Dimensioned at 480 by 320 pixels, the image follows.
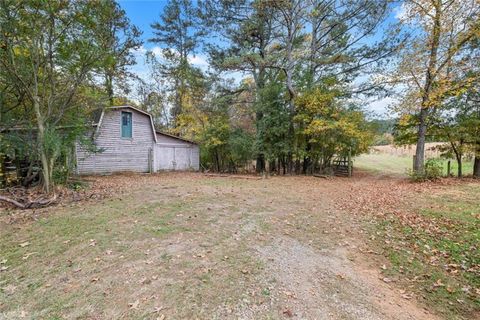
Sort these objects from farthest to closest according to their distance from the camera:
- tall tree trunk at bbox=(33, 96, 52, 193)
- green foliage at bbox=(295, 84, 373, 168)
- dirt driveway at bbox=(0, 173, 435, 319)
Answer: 1. green foliage at bbox=(295, 84, 373, 168)
2. tall tree trunk at bbox=(33, 96, 52, 193)
3. dirt driveway at bbox=(0, 173, 435, 319)

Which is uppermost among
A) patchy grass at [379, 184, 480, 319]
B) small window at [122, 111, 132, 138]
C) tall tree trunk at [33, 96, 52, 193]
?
small window at [122, 111, 132, 138]

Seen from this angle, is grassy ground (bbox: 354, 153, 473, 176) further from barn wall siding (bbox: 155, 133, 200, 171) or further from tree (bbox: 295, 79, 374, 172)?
barn wall siding (bbox: 155, 133, 200, 171)

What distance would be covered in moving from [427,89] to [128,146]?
49.9 ft

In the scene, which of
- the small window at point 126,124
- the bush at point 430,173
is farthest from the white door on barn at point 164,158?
the bush at point 430,173

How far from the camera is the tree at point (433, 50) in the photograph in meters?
8.88

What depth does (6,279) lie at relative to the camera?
3.00m

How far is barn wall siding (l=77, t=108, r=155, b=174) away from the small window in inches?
7.1

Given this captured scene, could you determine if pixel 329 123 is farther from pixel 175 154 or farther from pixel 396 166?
pixel 396 166

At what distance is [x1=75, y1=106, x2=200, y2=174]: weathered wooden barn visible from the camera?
42.1ft

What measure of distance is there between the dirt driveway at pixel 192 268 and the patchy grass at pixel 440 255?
0.35 m

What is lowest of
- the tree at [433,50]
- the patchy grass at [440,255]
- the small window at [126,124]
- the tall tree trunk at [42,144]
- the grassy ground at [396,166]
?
the patchy grass at [440,255]

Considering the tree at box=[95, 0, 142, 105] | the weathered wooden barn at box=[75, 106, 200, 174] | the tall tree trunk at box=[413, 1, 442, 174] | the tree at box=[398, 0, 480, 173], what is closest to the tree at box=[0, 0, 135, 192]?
the weathered wooden barn at box=[75, 106, 200, 174]

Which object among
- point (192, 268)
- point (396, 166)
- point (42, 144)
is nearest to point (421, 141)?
point (396, 166)

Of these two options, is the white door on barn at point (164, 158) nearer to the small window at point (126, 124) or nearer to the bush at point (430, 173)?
the small window at point (126, 124)
